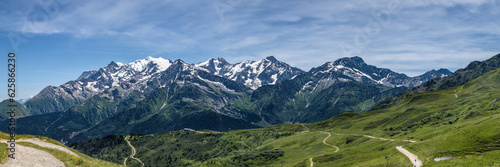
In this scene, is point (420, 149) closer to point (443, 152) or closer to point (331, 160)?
point (443, 152)

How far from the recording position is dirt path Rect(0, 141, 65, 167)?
33528mm

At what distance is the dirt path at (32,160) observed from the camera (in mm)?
33528

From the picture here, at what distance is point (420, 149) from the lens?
91.1 meters

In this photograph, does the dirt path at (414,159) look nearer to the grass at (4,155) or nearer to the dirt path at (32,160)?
the dirt path at (32,160)

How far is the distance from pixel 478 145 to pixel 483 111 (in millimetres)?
130600

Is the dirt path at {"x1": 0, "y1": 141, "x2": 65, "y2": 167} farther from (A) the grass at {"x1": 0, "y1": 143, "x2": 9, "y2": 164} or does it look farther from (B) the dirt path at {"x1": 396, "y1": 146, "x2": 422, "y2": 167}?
(B) the dirt path at {"x1": 396, "y1": 146, "x2": 422, "y2": 167}

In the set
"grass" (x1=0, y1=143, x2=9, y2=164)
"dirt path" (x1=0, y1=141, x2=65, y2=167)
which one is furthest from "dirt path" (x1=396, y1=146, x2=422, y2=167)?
"grass" (x1=0, y1=143, x2=9, y2=164)

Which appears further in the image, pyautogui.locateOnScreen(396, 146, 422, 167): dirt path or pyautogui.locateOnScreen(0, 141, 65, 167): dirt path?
pyautogui.locateOnScreen(396, 146, 422, 167): dirt path

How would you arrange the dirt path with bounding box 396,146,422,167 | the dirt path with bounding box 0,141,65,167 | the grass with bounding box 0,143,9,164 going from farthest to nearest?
the dirt path with bounding box 396,146,422,167, the dirt path with bounding box 0,141,65,167, the grass with bounding box 0,143,9,164

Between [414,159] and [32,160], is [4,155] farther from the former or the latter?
[414,159]

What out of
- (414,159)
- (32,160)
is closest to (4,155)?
(32,160)

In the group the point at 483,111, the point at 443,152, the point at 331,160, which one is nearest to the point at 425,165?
the point at 443,152

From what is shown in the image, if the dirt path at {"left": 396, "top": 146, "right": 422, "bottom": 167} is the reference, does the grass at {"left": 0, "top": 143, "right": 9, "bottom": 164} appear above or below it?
above

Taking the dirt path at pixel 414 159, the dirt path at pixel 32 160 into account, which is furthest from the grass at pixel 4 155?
the dirt path at pixel 414 159
